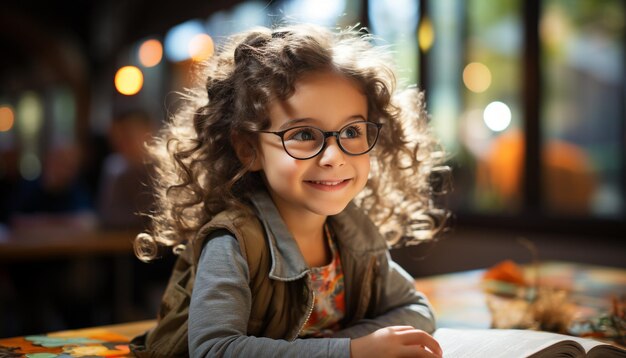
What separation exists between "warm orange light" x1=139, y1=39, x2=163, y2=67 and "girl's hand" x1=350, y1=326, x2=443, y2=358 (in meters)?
6.98

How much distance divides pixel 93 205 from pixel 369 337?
492cm

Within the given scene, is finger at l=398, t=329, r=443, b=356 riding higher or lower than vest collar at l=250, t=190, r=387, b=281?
lower

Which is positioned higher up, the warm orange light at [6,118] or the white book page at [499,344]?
the white book page at [499,344]

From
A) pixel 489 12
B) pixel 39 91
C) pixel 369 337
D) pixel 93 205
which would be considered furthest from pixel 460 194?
pixel 39 91

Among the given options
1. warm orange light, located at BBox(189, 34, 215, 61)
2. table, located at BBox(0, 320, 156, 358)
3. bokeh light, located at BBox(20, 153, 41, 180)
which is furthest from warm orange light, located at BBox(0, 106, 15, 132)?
table, located at BBox(0, 320, 156, 358)

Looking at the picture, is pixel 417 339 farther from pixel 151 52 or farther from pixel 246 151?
pixel 151 52

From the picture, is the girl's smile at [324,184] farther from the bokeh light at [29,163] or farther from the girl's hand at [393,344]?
the bokeh light at [29,163]

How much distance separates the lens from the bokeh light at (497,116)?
438 centimetres

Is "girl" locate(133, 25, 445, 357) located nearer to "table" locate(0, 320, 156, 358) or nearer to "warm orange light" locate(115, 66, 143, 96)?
"table" locate(0, 320, 156, 358)

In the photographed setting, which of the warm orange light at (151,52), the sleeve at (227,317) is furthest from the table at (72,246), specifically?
the warm orange light at (151,52)

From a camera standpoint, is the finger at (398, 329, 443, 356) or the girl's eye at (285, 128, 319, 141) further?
the girl's eye at (285, 128, 319, 141)

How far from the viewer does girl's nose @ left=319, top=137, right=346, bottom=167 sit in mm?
1119

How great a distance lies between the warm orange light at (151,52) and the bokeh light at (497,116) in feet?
14.0

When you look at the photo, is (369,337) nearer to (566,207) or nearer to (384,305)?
(384,305)
